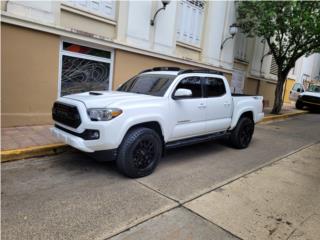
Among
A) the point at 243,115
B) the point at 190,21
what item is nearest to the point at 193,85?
the point at 243,115

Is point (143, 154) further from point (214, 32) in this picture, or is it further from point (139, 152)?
point (214, 32)

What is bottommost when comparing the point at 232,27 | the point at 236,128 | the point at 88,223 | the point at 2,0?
the point at 88,223

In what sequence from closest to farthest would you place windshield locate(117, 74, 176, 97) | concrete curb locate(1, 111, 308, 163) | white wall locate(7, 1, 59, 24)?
concrete curb locate(1, 111, 308, 163), windshield locate(117, 74, 176, 97), white wall locate(7, 1, 59, 24)

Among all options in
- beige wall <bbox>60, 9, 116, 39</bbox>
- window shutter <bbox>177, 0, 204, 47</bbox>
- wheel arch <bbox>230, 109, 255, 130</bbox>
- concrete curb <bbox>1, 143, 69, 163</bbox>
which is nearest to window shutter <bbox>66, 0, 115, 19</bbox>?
beige wall <bbox>60, 9, 116, 39</bbox>

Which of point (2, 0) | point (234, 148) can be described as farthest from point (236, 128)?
point (2, 0)

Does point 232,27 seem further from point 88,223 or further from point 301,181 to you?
point 88,223

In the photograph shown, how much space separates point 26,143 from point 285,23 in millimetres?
11583

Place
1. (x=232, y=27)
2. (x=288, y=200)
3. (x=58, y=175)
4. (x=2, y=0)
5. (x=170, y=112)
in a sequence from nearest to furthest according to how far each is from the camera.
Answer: (x=288, y=200), (x=58, y=175), (x=170, y=112), (x=2, y=0), (x=232, y=27)

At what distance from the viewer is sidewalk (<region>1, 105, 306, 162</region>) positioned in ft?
16.7

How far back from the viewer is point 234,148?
7.11m

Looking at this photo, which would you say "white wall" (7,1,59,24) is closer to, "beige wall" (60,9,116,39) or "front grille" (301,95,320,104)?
"beige wall" (60,9,116,39)

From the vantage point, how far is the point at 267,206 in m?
3.95

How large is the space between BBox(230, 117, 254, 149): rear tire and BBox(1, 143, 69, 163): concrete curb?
13.2ft

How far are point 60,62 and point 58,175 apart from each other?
404cm
